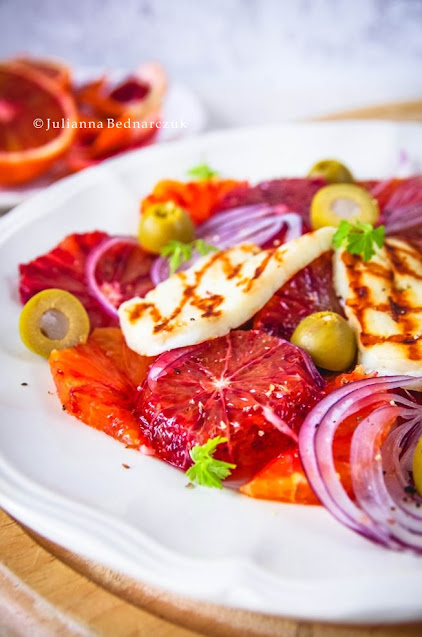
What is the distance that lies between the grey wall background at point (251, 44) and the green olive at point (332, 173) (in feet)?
10.9

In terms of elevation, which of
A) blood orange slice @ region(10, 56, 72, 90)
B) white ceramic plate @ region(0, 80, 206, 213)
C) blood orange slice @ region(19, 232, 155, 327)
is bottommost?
blood orange slice @ region(19, 232, 155, 327)

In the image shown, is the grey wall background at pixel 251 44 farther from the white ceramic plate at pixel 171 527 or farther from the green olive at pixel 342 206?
the white ceramic plate at pixel 171 527

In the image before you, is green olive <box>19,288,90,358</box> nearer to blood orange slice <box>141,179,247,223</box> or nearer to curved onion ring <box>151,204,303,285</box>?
curved onion ring <box>151,204,303,285</box>

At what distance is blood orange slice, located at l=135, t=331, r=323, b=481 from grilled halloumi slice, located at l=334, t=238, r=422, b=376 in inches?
12.2

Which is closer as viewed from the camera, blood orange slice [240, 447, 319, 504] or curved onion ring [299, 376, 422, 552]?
curved onion ring [299, 376, 422, 552]

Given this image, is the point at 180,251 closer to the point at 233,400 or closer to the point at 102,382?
the point at 102,382

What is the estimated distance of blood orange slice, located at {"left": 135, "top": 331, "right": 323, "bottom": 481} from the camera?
2.81 metres

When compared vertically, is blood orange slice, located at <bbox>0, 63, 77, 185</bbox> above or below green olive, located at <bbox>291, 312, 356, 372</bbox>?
above

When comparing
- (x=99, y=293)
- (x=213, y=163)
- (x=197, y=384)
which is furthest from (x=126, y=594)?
(x=213, y=163)

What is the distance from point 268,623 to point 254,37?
7269 mm

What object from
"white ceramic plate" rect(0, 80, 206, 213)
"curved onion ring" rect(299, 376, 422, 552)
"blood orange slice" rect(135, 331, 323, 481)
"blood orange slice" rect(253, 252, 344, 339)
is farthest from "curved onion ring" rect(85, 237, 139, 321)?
"white ceramic plate" rect(0, 80, 206, 213)

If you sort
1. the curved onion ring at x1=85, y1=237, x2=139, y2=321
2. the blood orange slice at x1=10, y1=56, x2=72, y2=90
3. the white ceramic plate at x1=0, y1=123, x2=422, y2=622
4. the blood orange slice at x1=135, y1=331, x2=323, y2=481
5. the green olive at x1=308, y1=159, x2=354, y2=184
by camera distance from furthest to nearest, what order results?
the blood orange slice at x1=10, y1=56, x2=72, y2=90, the green olive at x1=308, y1=159, x2=354, y2=184, the curved onion ring at x1=85, y1=237, x2=139, y2=321, the blood orange slice at x1=135, y1=331, x2=323, y2=481, the white ceramic plate at x1=0, y1=123, x2=422, y2=622

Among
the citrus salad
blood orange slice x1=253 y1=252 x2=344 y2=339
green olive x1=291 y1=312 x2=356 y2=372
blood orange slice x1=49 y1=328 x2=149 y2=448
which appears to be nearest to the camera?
the citrus salad

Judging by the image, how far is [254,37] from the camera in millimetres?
8352
